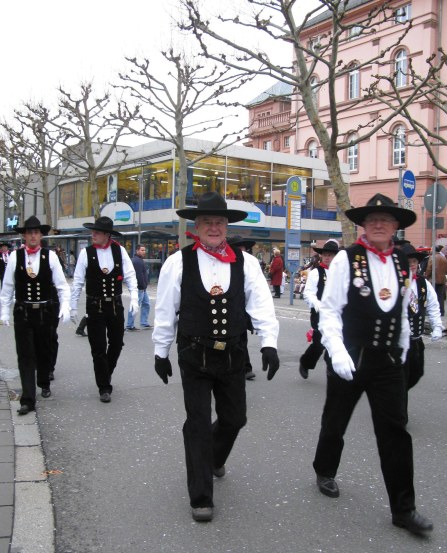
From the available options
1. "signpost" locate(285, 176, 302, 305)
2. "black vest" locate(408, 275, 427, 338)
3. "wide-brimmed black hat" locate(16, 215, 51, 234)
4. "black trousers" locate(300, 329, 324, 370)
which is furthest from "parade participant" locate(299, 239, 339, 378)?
"signpost" locate(285, 176, 302, 305)

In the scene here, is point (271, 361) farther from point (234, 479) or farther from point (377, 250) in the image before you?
point (234, 479)

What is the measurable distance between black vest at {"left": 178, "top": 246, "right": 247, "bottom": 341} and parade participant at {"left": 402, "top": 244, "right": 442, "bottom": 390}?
88.0 inches

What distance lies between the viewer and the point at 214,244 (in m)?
3.75

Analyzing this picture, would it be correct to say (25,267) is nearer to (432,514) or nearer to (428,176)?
(432,514)

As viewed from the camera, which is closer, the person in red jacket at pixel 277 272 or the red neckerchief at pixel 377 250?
the red neckerchief at pixel 377 250

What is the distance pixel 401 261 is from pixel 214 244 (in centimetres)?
116

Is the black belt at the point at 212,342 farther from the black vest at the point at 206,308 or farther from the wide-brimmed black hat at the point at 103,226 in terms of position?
the wide-brimmed black hat at the point at 103,226

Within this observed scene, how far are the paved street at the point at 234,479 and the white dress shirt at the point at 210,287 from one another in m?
0.99

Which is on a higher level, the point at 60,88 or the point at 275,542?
the point at 60,88

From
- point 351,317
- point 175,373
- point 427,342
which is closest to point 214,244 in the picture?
point 351,317

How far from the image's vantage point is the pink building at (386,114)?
36.8 m

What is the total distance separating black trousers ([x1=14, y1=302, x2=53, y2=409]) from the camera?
5805mm

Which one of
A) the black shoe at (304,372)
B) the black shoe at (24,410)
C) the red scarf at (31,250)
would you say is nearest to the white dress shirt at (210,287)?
the black shoe at (24,410)

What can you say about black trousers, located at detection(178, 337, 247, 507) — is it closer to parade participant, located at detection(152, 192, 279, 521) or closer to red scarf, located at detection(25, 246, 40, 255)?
parade participant, located at detection(152, 192, 279, 521)
